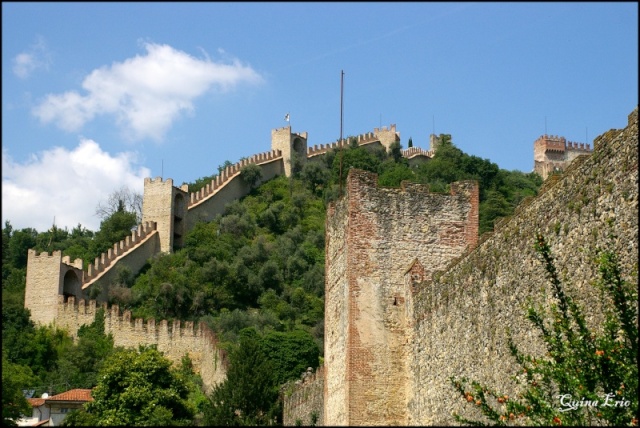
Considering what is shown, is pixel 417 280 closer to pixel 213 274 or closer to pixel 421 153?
pixel 213 274

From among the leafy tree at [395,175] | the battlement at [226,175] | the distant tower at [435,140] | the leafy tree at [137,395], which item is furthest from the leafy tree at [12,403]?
the distant tower at [435,140]

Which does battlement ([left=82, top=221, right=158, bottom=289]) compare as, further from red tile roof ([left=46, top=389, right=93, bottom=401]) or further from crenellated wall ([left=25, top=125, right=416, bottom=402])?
red tile roof ([left=46, top=389, right=93, bottom=401])

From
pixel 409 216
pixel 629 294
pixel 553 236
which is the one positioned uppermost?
pixel 409 216

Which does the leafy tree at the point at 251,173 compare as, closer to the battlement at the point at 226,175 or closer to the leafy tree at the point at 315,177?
the battlement at the point at 226,175

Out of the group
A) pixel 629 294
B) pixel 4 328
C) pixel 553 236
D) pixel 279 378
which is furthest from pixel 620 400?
pixel 4 328

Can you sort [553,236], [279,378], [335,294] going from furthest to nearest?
[279,378] < [335,294] < [553,236]

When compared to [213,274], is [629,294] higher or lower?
lower

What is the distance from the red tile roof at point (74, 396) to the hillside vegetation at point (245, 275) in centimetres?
238

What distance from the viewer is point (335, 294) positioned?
23641 millimetres

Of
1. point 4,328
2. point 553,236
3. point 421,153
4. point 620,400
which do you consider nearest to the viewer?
point 620,400

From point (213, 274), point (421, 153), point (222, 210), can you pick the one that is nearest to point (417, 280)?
point (213, 274)

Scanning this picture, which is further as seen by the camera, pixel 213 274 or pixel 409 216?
pixel 213 274

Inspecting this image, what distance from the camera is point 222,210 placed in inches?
3169

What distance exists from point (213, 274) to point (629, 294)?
183 ft
